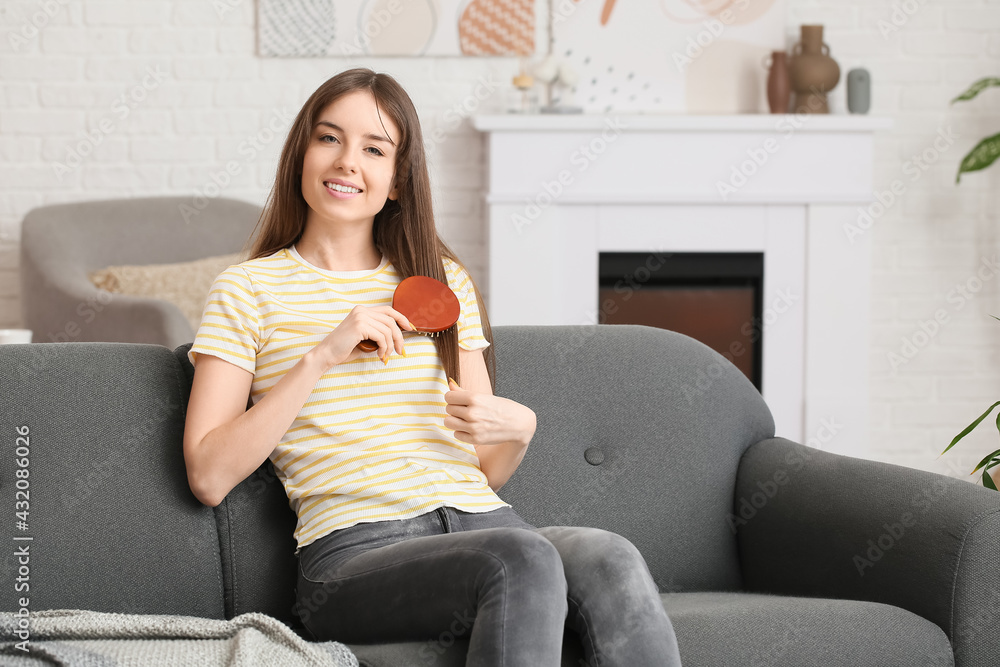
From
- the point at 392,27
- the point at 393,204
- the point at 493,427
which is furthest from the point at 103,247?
the point at 493,427

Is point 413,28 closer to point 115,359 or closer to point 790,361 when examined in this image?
point 790,361

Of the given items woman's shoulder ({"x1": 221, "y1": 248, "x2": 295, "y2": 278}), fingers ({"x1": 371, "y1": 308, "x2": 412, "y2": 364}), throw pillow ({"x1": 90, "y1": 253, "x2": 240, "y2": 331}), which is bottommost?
throw pillow ({"x1": 90, "y1": 253, "x2": 240, "y2": 331})

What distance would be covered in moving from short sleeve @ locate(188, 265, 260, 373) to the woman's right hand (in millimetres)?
109

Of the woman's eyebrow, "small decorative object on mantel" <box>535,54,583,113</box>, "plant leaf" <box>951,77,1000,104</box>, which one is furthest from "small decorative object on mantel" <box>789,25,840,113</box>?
the woman's eyebrow

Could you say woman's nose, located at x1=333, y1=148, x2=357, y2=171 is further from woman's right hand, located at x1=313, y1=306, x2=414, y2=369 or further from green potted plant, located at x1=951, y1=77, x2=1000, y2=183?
green potted plant, located at x1=951, y1=77, x2=1000, y2=183

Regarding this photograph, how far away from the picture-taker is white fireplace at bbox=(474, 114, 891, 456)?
3.65 metres

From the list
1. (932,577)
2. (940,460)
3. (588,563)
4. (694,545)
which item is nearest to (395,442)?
(588,563)

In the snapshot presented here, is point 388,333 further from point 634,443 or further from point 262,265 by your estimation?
point 634,443

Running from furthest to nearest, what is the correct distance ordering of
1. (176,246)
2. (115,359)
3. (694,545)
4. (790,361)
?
1. (790,361)
2. (176,246)
3. (694,545)
4. (115,359)

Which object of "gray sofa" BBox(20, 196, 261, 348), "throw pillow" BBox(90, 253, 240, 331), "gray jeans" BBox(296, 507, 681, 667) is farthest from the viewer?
"throw pillow" BBox(90, 253, 240, 331)

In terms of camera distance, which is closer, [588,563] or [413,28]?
[588,563]

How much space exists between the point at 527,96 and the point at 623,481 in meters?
2.39

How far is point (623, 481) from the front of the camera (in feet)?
5.64

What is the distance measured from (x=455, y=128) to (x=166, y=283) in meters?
1.27
